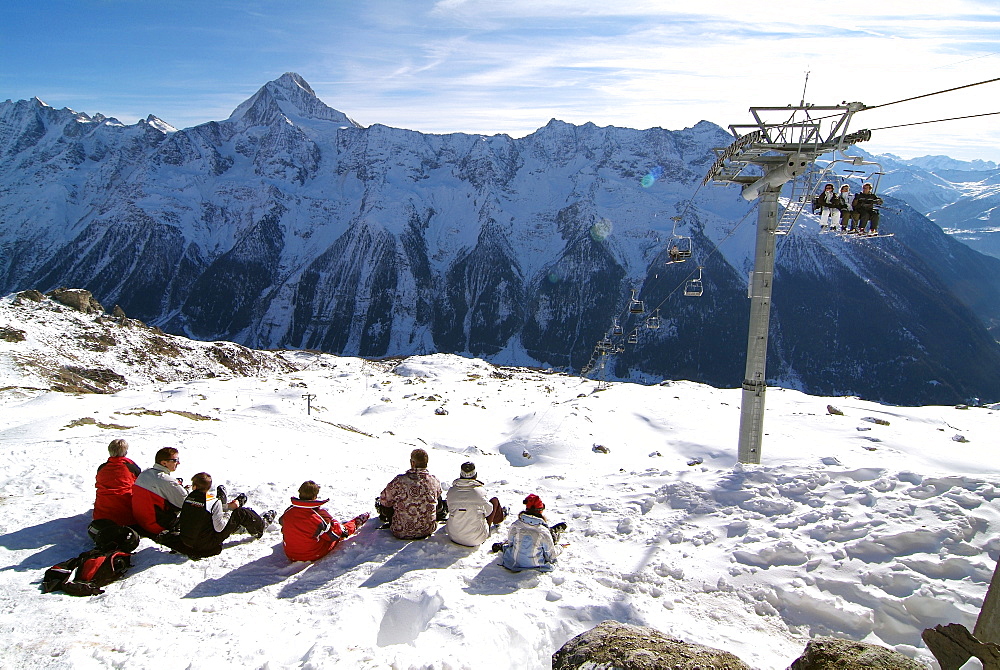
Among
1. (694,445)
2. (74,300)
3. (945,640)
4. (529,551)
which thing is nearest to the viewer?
(945,640)

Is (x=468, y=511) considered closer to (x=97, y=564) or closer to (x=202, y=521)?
(x=202, y=521)

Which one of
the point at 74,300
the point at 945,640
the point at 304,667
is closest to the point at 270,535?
the point at 304,667

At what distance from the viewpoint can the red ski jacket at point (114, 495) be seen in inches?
A: 338

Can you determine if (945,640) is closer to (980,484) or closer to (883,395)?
(980,484)

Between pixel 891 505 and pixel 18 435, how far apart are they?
21780 millimetres

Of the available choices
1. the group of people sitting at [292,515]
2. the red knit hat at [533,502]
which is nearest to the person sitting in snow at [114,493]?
the group of people sitting at [292,515]

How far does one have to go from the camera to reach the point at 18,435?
1549 centimetres

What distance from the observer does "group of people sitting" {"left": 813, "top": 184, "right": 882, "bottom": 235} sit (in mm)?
12922

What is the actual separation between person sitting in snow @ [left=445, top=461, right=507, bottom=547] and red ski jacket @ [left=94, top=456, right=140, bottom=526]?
5.27 metres

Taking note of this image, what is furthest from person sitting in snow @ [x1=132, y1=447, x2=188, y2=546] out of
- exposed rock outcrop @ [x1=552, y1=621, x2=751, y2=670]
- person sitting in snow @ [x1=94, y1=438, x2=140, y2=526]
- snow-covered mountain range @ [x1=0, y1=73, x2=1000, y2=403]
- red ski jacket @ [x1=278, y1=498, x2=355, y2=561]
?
snow-covered mountain range @ [x1=0, y1=73, x2=1000, y2=403]

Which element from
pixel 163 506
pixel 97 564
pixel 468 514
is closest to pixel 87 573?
pixel 97 564

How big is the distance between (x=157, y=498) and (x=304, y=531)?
2493 mm

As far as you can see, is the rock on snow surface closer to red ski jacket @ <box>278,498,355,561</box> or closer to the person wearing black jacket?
red ski jacket @ <box>278,498,355,561</box>

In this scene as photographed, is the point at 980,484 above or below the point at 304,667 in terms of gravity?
above
